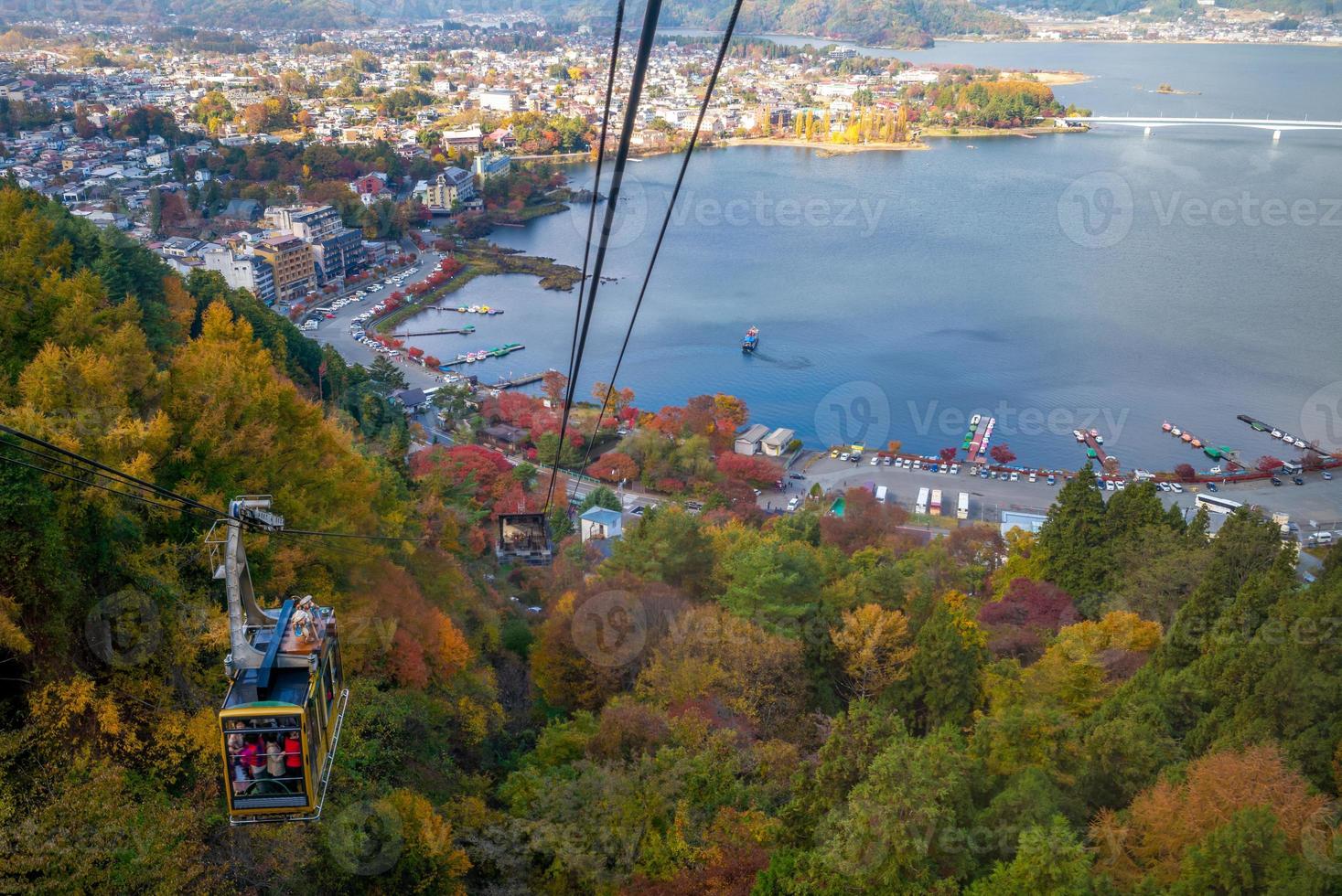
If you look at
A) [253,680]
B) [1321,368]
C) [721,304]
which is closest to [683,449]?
[721,304]

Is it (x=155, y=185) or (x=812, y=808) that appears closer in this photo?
(x=812, y=808)

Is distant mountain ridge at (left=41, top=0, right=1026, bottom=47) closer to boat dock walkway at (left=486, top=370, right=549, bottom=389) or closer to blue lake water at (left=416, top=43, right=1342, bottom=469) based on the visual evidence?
blue lake water at (left=416, top=43, right=1342, bottom=469)

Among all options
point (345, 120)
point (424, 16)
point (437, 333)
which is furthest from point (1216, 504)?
point (424, 16)

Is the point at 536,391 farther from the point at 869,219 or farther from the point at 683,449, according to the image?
the point at 869,219

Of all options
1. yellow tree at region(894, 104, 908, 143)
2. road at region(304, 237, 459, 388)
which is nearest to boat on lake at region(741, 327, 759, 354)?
road at region(304, 237, 459, 388)

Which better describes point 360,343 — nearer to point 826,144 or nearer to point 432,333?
point 432,333

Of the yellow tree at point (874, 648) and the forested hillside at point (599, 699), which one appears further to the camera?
the yellow tree at point (874, 648)

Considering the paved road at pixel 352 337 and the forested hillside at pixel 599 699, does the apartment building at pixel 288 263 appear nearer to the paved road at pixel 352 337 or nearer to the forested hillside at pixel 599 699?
the paved road at pixel 352 337

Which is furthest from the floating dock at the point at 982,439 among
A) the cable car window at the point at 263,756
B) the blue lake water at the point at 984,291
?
the cable car window at the point at 263,756
